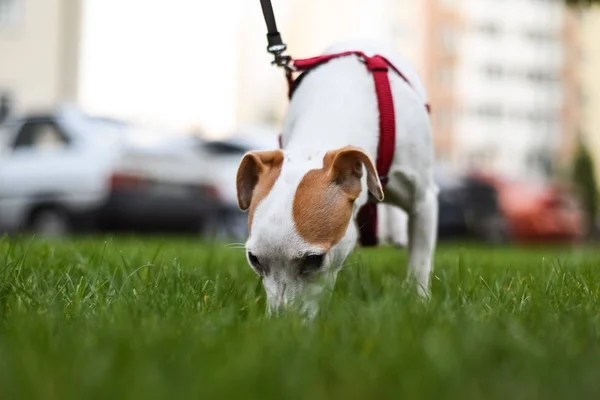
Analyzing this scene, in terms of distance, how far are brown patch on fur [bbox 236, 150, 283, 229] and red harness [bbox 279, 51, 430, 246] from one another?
1.98 feet

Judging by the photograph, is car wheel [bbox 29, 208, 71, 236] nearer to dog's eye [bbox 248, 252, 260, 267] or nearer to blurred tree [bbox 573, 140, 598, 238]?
dog's eye [bbox 248, 252, 260, 267]

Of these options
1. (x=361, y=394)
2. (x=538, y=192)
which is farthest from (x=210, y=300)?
(x=538, y=192)

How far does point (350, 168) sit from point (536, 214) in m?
13.7

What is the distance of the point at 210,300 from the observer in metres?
2.97

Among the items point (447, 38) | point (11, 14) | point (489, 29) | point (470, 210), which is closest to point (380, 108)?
point (470, 210)

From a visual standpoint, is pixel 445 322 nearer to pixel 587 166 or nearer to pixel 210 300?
pixel 210 300

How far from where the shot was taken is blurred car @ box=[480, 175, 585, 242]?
16141 millimetres

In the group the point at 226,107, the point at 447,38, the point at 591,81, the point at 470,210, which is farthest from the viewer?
the point at 591,81

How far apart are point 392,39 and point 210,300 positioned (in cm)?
4683

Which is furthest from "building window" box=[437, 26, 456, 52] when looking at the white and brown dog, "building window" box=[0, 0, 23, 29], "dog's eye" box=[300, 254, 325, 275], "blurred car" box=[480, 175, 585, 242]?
"dog's eye" box=[300, 254, 325, 275]

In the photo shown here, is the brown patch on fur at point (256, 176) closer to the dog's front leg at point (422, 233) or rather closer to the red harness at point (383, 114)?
the red harness at point (383, 114)

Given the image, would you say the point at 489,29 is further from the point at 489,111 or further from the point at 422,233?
the point at 422,233

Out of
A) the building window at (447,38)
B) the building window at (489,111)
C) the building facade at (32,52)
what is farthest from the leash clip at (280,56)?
the building window at (447,38)

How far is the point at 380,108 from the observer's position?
368 centimetres
